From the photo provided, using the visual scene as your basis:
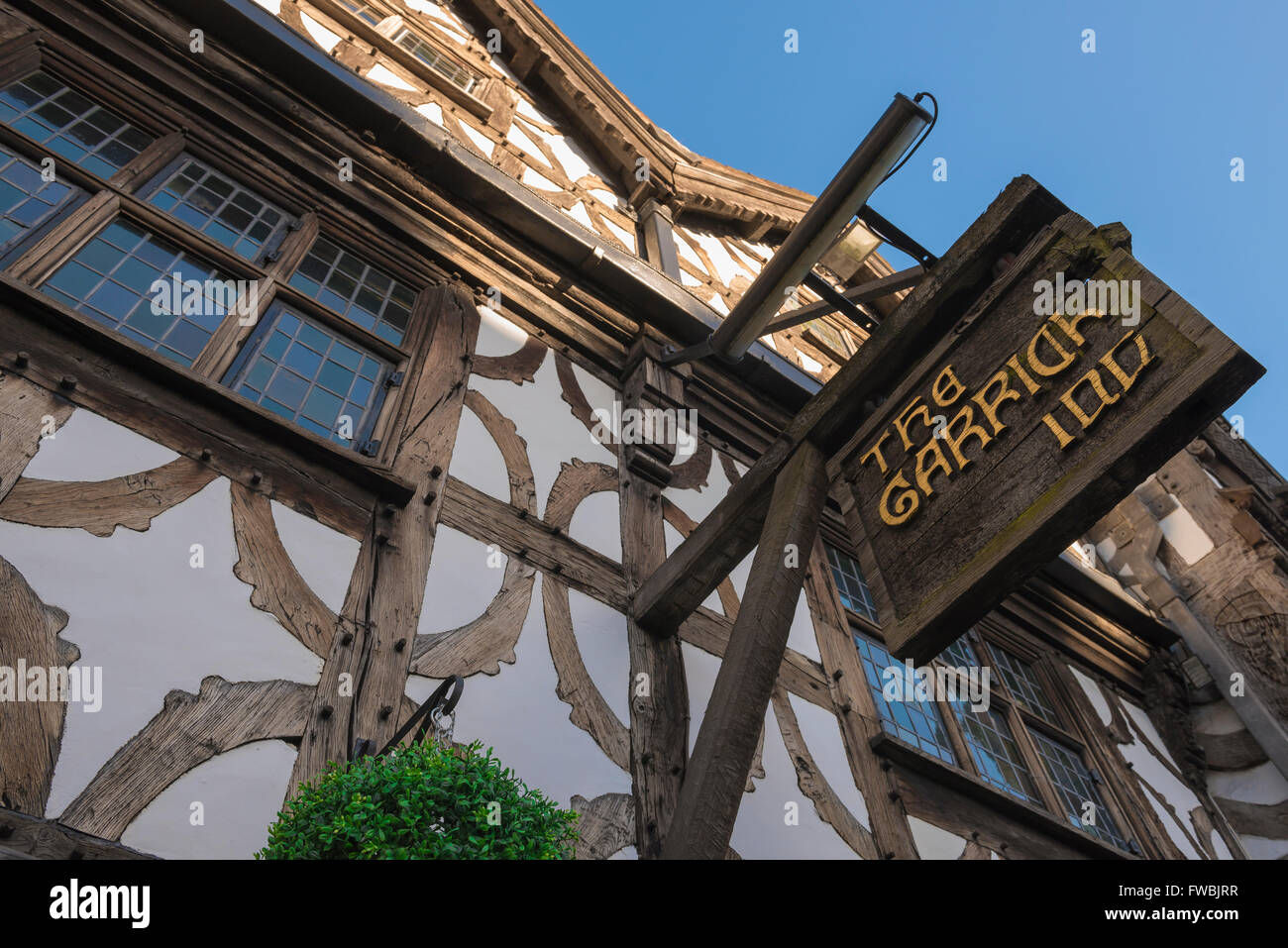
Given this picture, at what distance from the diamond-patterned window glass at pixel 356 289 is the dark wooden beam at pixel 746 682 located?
248cm

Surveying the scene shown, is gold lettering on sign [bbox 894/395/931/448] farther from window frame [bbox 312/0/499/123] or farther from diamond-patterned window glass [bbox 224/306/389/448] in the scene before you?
window frame [bbox 312/0/499/123]

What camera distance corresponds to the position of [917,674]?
21.2 ft

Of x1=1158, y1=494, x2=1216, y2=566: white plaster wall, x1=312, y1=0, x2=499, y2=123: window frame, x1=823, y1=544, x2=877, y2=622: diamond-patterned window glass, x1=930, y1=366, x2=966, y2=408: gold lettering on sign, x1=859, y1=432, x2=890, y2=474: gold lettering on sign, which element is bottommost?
x1=859, y1=432, x2=890, y2=474: gold lettering on sign

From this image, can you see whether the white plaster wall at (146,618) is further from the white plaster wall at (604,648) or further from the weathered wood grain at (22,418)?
the white plaster wall at (604,648)

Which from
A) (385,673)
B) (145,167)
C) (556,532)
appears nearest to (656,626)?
(556,532)

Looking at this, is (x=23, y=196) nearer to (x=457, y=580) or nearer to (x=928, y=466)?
(x=457, y=580)

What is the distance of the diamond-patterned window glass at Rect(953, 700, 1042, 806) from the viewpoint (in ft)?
20.5

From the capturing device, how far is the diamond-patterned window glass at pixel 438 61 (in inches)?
323

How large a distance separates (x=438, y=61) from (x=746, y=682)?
7.13 metres

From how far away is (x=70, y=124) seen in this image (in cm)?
463

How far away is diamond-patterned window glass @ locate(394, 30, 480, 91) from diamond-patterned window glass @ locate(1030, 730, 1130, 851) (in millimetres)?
7258

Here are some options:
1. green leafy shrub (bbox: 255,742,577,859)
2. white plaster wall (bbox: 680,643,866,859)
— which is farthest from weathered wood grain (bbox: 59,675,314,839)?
white plaster wall (bbox: 680,643,866,859)
